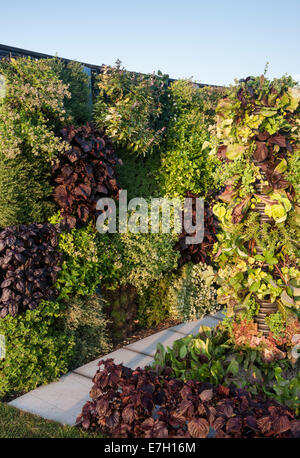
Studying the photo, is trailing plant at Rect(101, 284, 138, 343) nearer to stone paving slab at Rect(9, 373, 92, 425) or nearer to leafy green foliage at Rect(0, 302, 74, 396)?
leafy green foliage at Rect(0, 302, 74, 396)

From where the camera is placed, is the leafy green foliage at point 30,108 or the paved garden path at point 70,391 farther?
the leafy green foliage at point 30,108

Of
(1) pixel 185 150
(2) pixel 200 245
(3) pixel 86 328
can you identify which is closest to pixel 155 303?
(2) pixel 200 245

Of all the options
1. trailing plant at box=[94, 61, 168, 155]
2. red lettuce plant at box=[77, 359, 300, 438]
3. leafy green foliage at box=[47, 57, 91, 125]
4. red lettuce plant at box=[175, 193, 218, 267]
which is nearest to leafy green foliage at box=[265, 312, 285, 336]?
red lettuce plant at box=[77, 359, 300, 438]

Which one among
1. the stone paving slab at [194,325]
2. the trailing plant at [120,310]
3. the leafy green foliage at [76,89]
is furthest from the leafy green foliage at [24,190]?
the stone paving slab at [194,325]

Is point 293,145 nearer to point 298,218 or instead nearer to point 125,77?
point 298,218

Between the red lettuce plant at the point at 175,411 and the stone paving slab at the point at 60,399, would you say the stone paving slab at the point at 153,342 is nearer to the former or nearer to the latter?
the stone paving slab at the point at 60,399

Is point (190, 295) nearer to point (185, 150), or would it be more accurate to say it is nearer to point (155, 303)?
point (155, 303)

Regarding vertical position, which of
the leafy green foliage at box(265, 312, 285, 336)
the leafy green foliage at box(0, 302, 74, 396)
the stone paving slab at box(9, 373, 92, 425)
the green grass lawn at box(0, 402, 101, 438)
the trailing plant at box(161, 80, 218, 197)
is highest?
the trailing plant at box(161, 80, 218, 197)
